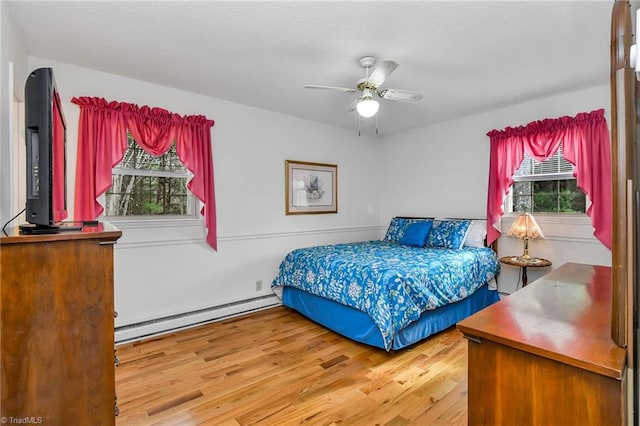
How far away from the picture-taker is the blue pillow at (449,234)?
12.2 ft

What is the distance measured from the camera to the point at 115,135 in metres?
2.77

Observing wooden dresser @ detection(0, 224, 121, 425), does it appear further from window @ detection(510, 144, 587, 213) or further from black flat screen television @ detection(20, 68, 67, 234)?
window @ detection(510, 144, 587, 213)

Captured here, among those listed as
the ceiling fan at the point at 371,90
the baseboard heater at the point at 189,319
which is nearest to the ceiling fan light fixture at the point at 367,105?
the ceiling fan at the point at 371,90

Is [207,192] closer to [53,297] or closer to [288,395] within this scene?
[288,395]

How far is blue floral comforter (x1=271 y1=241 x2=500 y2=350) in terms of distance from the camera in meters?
Answer: 2.51

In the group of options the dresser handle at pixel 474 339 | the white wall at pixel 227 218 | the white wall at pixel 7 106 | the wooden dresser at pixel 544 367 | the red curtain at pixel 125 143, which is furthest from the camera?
the white wall at pixel 227 218

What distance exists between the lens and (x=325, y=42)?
223cm

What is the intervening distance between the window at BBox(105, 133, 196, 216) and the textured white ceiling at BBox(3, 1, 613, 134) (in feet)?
2.50

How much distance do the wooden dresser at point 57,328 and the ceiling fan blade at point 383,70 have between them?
193cm

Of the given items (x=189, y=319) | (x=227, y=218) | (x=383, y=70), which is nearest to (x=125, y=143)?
(x=227, y=218)

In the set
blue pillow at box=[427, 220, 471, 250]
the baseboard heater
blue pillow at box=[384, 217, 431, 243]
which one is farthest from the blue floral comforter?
blue pillow at box=[384, 217, 431, 243]

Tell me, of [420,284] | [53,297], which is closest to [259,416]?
[53,297]

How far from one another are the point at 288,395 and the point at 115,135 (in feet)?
8.54

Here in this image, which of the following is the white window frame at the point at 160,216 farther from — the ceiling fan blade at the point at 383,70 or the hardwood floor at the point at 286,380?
the ceiling fan blade at the point at 383,70
